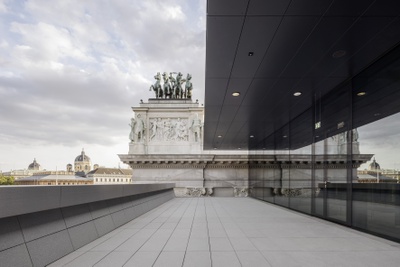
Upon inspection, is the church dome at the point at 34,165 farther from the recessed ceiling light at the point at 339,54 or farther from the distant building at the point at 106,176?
the recessed ceiling light at the point at 339,54

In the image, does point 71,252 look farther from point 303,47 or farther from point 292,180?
point 292,180

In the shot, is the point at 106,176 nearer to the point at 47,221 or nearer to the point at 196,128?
the point at 196,128

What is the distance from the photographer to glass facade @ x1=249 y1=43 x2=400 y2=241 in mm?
7082

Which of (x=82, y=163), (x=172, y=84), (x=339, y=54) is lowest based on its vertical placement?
(x=82, y=163)

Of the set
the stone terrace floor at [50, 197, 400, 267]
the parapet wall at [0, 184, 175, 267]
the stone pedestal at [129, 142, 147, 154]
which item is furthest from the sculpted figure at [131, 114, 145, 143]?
the parapet wall at [0, 184, 175, 267]

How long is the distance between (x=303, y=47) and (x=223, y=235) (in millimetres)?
4957

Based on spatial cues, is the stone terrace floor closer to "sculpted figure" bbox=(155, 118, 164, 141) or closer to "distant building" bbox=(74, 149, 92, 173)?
"sculpted figure" bbox=(155, 118, 164, 141)

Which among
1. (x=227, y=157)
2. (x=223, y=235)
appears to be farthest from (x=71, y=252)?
(x=227, y=157)

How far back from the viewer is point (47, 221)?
190 inches

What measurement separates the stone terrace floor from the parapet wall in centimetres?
28

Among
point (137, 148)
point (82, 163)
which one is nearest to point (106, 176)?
point (82, 163)

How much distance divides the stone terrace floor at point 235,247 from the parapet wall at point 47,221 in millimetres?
279

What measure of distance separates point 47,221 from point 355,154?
315 inches

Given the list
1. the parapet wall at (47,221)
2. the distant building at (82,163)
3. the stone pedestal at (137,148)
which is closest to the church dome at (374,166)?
the parapet wall at (47,221)
